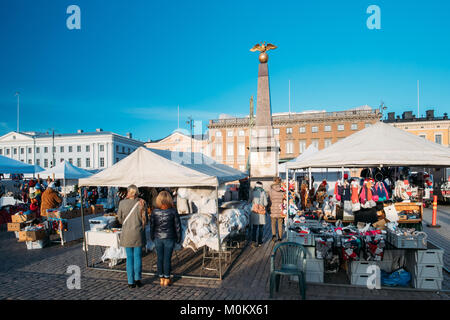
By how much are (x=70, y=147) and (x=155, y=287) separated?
7144cm

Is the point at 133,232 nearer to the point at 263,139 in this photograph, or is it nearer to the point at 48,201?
the point at 48,201

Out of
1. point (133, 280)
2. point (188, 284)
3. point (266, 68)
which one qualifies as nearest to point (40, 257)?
point (133, 280)

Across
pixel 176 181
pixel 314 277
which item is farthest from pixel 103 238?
pixel 314 277

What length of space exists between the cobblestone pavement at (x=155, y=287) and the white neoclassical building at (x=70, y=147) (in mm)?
62103

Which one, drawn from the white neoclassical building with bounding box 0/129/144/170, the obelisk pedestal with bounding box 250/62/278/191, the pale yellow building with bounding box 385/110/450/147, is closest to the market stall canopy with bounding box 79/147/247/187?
the obelisk pedestal with bounding box 250/62/278/191

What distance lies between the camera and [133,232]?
4.89 meters

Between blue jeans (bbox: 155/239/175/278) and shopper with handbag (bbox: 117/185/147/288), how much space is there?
0.33 meters

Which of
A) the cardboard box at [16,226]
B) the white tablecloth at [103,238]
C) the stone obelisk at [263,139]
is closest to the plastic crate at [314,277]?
the white tablecloth at [103,238]

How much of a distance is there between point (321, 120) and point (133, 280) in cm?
Result: 4850

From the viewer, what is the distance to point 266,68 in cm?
1533

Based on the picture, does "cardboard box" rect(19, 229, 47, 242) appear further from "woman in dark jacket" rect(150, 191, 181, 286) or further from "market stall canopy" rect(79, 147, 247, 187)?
"woman in dark jacket" rect(150, 191, 181, 286)
